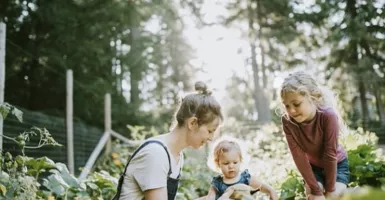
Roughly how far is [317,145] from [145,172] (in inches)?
47.1

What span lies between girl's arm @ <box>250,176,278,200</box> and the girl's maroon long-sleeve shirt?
0.20 metres

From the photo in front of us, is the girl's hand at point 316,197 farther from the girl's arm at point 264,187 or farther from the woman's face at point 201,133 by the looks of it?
the woman's face at point 201,133

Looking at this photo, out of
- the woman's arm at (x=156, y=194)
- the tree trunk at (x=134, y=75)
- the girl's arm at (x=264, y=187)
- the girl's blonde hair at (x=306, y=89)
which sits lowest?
the girl's arm at (x=264, y=187)

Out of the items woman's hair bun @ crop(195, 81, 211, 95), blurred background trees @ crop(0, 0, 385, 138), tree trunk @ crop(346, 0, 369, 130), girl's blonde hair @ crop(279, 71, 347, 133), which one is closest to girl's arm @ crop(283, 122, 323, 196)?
girl's blonde hair @ crop(279, 71, 347, 133)

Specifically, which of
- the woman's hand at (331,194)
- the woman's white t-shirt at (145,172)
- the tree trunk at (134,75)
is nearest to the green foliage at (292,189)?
the woman's hand at (331,194)

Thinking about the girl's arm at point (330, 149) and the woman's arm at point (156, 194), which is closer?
the woman's arm at point (156, 194)

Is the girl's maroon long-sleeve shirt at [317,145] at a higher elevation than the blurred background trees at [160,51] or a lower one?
lower

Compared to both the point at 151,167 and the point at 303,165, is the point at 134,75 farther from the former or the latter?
the point at 151,167

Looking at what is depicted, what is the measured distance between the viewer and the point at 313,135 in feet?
9.34

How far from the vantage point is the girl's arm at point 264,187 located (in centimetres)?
283

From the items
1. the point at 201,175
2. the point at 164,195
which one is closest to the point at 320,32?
the point at 201,175

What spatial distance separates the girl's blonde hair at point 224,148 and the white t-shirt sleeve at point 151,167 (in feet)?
2.99

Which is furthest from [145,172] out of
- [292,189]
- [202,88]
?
[292,189]

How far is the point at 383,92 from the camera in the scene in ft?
52.5
